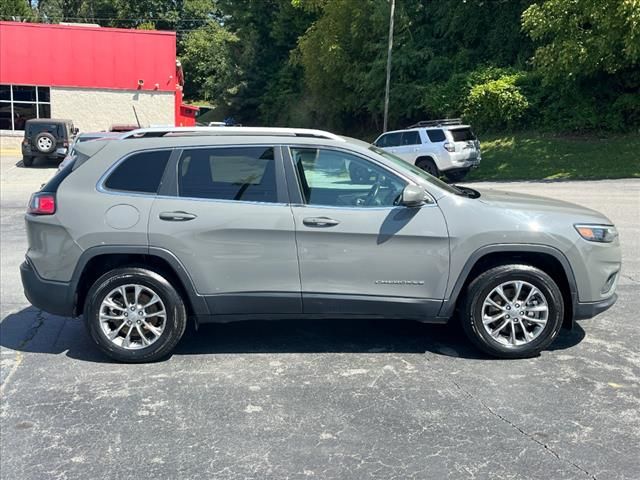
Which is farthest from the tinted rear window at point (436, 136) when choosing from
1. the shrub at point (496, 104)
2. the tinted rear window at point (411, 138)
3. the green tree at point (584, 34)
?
the shrub at point (496, 104)

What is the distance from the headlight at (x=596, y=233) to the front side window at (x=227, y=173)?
2.34m

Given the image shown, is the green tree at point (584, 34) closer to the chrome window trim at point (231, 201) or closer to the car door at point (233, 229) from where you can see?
the chrome window trim at point (231, 201)

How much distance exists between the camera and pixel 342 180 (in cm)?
497

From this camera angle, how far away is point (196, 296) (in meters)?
4.88

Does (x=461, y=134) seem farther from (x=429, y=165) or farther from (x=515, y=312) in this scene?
(x=515, y=312)

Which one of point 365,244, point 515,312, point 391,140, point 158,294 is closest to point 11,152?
point 391,140

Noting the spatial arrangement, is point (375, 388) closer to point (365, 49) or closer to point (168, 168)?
point (168, 168)

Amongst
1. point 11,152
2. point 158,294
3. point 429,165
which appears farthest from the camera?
point 11,152

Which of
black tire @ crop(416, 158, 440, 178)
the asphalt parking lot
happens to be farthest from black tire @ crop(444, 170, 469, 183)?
the asphalt parking lot

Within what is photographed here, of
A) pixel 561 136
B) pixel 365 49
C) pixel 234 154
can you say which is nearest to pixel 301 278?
pixel 234 154

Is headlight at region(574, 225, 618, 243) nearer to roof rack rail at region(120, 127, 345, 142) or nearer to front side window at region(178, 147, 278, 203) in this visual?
roof rack rail at region(120, 127, 345, 142)

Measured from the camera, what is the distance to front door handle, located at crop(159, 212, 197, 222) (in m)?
4.80

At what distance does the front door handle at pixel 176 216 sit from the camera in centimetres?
480

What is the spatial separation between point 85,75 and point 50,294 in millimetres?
29656
